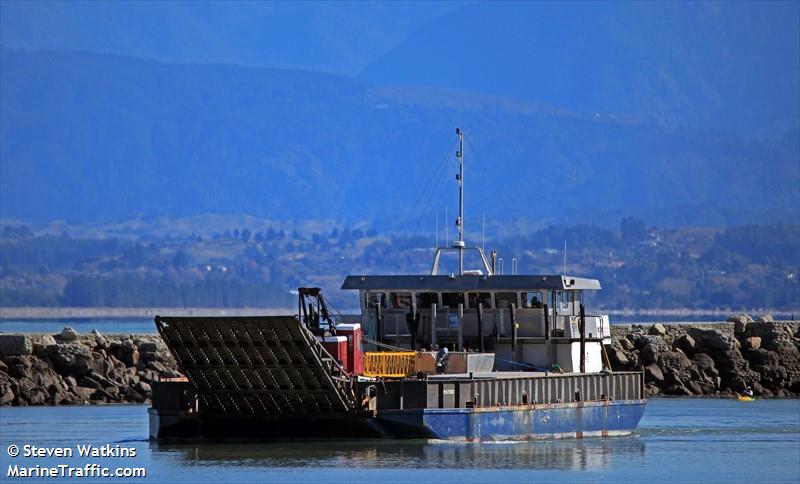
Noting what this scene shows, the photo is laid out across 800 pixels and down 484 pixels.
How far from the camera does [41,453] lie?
48.4 metres

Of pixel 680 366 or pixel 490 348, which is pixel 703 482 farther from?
pixel 680 366

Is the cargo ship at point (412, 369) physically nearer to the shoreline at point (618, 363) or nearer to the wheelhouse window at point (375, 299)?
the wheelhouse window at point (375, 299)

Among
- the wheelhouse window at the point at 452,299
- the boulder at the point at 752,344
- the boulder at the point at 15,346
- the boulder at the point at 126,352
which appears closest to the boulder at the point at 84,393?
the boulder at the point at 15,346

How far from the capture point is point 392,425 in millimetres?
46469

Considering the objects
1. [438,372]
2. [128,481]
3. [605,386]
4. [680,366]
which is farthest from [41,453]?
[680,366]

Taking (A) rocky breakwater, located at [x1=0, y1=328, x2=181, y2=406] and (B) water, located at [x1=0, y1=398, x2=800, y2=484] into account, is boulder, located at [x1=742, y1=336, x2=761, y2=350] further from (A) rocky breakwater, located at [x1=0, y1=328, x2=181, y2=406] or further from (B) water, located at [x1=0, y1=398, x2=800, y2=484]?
(A) rocky breakwater, located at [x1=0, y1=328, x2=181, y2=406]

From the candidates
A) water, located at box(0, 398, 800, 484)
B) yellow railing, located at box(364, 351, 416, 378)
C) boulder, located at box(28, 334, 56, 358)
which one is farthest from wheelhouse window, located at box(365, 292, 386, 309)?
boulder, located at box(28, 334, 56, 358)

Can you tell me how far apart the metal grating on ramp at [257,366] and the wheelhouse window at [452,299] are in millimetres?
7153

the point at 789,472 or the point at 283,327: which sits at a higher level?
the point at 283,327

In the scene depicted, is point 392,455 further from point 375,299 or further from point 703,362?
point 703,362

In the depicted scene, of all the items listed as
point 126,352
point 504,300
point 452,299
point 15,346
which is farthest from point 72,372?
point 504,300

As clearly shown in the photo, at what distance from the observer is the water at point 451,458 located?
44.1 m

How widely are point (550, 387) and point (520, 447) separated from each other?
2455 mm

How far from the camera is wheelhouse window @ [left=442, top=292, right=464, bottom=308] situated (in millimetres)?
53156
